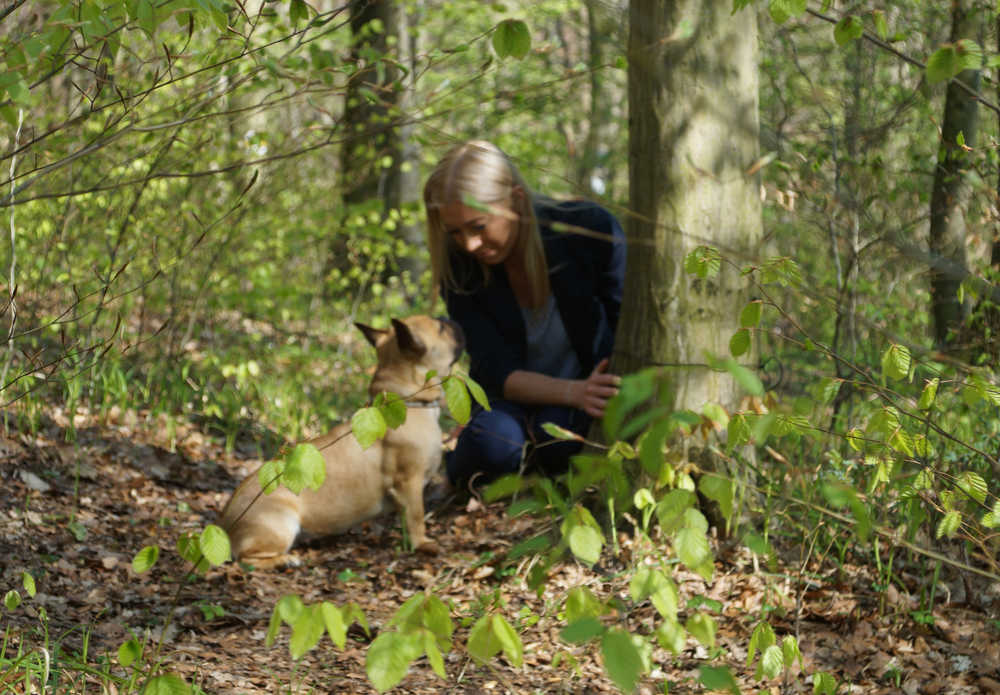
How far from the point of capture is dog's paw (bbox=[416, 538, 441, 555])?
184 inches

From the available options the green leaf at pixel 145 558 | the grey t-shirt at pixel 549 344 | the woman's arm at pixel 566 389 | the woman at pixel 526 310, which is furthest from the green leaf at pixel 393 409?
the grey t-shirt at pixel 549 344

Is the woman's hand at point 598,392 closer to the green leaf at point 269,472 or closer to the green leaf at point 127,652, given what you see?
the green leaf at point 269,472

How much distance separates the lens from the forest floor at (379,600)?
10.3ft

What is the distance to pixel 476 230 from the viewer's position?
4.53 metres

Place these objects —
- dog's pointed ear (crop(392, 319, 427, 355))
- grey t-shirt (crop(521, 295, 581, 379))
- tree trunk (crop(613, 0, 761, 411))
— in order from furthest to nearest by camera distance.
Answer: grey t-shirt (crop(521, 295, 581, 379)) → dog's pointed ear (crop(392, 319, 427, 355)) → tree trunk (crop(613, 0, 761, 411))

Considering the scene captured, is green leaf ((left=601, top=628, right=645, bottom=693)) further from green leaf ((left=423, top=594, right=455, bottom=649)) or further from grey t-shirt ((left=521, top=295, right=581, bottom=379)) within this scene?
grey t-shirt ((left=521, top=295, right=581, bottom=379))

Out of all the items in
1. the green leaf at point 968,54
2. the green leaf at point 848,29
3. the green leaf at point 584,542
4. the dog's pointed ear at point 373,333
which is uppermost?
the green leaf at point 848,29

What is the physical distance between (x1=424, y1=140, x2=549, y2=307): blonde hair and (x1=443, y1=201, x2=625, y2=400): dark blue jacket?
0.31 ft

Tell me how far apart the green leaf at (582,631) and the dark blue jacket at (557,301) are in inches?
136

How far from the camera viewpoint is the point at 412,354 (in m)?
4.93

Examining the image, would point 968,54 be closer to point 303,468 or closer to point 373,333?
point 303,468

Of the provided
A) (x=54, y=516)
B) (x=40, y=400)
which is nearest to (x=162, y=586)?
(x=54, y=516)

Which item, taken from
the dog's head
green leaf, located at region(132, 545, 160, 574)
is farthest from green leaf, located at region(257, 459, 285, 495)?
the dog's head

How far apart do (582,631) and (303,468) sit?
0.74m
